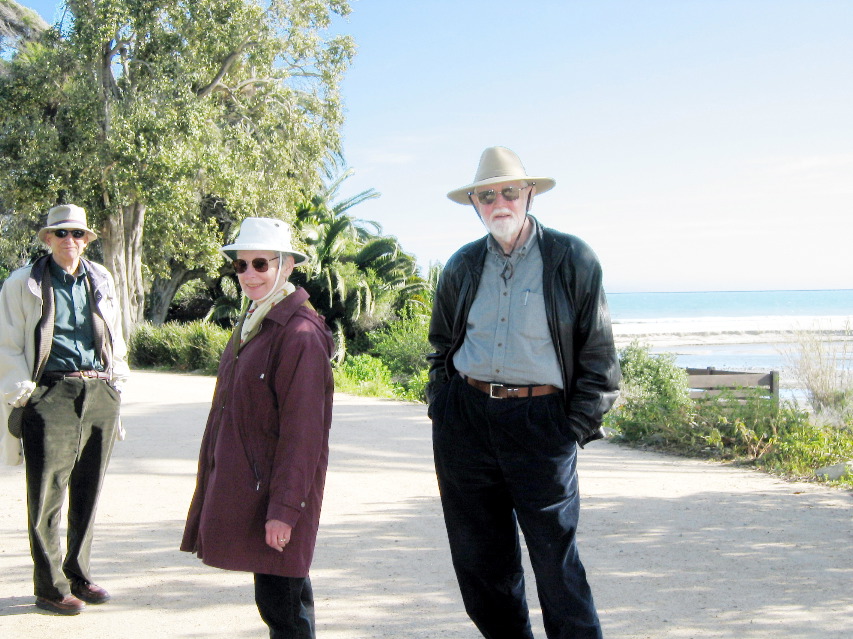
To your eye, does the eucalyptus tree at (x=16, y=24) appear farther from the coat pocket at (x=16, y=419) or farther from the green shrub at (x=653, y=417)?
the coat pocket at (x=16, y=419)

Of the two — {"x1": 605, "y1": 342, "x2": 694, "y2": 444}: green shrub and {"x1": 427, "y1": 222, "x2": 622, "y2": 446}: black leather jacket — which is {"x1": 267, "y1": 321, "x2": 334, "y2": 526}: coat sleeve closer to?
{"x1": 427, "y1": 222, "x2": 622, "y2": 446}: black leather jacket

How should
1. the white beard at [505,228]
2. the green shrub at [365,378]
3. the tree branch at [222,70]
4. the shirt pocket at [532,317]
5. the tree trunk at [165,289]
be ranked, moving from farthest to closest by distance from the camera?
the tree trunk at [165,289]
the tree branch at [222,70]
the green shrub at [365,378]
the white beard at [505,228]
the shirt pocket at [532,317]

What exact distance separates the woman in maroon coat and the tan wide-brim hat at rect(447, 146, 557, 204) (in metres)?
0.94

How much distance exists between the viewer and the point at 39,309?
4.45m

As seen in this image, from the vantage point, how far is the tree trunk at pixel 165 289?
29.8m

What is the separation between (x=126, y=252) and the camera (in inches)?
963

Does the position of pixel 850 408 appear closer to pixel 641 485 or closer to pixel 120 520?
pixel 641 485

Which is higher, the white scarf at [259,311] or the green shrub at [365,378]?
the white scarf at [259,311]

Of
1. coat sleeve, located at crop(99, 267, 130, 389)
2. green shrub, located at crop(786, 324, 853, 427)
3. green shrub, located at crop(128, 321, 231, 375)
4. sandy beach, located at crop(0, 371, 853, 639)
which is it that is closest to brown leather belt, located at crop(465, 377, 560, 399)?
sandy beach, located at crop(0, 371, 853, 639)

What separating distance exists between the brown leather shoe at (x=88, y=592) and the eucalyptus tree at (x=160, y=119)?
17.9 meters

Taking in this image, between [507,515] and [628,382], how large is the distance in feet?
34.1

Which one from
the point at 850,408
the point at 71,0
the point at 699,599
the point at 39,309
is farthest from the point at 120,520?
the point at 71,0

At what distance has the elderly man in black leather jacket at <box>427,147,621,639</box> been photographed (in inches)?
129

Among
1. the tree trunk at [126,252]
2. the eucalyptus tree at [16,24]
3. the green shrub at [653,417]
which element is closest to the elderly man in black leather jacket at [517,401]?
the green shrub at [653,417]
